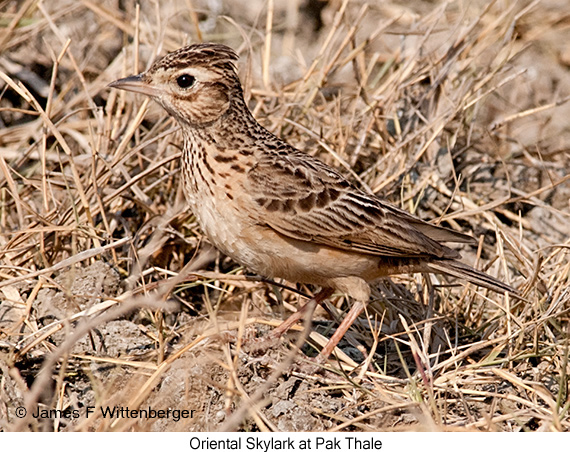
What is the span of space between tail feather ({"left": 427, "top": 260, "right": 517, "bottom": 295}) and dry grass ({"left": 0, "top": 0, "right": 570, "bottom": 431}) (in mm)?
224

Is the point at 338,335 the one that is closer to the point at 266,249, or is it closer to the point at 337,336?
the point at 337,336

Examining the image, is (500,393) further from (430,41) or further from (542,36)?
(542,36)

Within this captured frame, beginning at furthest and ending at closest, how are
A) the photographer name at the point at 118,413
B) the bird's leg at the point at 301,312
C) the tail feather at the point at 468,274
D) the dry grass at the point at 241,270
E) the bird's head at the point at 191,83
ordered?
the bird's leg at the point at 301,312 → the tail feather at the point at 468,274 → the bird's head at the point at 191,83 → the dry grass at the point at 241,270 → the photographer name at the point at 118,413

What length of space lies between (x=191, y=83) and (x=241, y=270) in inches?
60.8

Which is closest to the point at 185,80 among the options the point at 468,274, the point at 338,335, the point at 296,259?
the point at 296,259

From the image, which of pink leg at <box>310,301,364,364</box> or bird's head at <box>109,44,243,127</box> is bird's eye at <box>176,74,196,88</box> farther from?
pink leg at <box>310,301,364,364</box>

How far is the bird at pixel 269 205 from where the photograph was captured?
4727mm

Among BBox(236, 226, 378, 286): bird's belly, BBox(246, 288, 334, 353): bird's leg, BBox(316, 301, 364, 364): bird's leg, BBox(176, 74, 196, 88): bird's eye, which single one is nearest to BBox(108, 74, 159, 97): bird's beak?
BBox(176, 74, 196, 88): bird's eye

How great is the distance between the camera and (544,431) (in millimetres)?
4266

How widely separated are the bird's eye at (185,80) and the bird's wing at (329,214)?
594mm

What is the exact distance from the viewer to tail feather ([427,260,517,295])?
195 inches

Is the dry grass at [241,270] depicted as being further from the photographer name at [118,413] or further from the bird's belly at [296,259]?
the bird's belly at [296,259]

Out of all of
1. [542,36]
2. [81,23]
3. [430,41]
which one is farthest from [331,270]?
[542,36]

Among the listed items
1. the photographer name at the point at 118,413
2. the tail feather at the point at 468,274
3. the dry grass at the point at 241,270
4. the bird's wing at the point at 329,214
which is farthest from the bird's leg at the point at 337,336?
the photographer name at the point at 118,413
